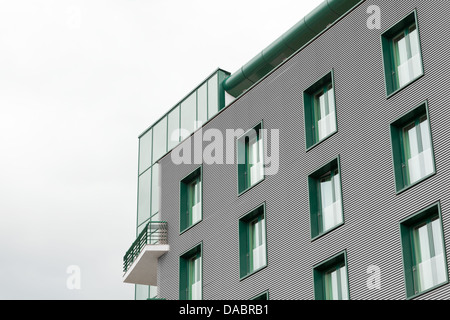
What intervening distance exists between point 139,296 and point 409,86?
23780mm

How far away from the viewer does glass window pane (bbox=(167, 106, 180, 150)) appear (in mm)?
51528

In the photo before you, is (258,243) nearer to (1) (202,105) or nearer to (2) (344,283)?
(2) (344,283)

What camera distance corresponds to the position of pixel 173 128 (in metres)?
52.3

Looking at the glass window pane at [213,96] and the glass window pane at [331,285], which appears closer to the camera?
the glass window pane at [331,285]

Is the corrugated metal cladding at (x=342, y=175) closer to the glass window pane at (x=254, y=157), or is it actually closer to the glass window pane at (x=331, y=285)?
the glass window pane at (x=254, y=157)

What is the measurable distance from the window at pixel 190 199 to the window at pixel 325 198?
8475 mm

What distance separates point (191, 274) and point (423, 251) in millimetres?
14986

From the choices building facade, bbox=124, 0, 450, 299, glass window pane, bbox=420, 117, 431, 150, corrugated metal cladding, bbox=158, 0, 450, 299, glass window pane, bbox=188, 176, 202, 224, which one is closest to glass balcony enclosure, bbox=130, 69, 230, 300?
glass window pane, bbox=188, 176, 202, 224

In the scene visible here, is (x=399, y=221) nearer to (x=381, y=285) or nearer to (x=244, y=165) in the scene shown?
(x=381, y=285)

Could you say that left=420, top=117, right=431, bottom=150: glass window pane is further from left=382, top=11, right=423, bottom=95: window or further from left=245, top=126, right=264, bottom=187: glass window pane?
Answer: left=245, top=126, right=264, bottom=187: glass window pane

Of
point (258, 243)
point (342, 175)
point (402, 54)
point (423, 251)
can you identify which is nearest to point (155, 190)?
point (258, 243)

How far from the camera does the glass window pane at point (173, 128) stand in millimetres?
51528

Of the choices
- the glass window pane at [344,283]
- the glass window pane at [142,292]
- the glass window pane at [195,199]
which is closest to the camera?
the glass window pane at [344,283]

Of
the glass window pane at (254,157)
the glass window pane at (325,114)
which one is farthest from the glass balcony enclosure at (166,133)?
the glass window pane at (325,114)
